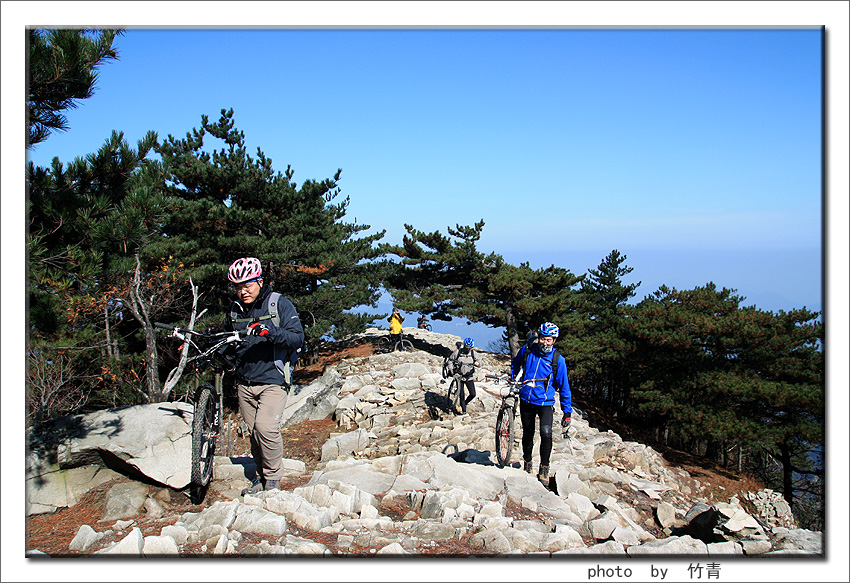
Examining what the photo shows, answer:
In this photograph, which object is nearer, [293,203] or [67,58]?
[67,58]

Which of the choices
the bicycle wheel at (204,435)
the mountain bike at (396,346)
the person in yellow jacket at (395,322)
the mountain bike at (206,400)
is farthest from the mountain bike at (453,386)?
the mountain bike at (396,346)

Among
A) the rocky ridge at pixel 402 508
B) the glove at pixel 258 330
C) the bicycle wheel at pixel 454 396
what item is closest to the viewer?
the rocky ridge at pixel 402 508

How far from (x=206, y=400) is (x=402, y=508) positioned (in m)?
2.24

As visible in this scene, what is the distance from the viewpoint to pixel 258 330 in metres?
4.68

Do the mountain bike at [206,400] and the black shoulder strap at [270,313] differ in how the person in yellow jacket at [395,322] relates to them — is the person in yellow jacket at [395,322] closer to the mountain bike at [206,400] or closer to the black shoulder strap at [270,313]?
the mountain bike at [206,400]

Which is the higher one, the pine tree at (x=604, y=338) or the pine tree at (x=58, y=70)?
the pine tree at (x=58, y=70)

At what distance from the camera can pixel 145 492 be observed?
229 inches

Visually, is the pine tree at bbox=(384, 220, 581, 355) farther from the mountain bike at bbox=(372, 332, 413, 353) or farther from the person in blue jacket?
the person in blue jacket

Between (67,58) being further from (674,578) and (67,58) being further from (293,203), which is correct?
(293,203)

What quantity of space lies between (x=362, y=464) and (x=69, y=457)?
3330 mm

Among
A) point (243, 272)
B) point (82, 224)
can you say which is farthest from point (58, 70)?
point (243, 272)

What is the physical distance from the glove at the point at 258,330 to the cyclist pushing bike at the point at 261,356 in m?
0.14

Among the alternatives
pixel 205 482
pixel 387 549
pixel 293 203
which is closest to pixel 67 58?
pixel 205 482

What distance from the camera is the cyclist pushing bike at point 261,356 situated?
4.88m
